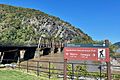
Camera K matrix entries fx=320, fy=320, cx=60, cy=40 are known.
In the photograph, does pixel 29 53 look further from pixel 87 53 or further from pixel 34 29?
pixel 34 29

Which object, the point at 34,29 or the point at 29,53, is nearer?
the point at 29,53

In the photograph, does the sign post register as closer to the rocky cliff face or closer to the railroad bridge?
the railroad bridge

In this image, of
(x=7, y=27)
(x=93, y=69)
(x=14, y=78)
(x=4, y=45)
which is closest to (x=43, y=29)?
(x=7, y=27)

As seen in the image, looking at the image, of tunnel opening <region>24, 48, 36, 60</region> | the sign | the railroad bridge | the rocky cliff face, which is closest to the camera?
the sign

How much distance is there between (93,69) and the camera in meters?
37.0

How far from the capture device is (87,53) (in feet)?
60.1

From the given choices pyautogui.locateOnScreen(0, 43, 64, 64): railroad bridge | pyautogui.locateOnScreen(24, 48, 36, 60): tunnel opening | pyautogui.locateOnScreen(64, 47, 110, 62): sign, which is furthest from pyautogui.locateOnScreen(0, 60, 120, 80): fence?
pyautogui.locateOnScreen(24, 48, 36, 60): tunnel opening

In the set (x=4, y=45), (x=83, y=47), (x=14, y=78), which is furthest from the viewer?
(x=4, y=45)

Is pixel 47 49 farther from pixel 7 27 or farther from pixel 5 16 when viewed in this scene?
pixel 5 16

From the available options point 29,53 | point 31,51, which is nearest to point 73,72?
point 31,51

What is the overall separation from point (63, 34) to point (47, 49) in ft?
150

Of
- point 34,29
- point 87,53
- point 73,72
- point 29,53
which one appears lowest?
point 73,72

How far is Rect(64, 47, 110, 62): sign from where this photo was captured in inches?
708

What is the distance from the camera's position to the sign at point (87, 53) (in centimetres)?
1799
